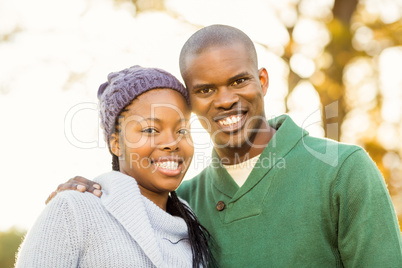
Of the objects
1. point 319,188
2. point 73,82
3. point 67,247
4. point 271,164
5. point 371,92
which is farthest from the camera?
point 371,92

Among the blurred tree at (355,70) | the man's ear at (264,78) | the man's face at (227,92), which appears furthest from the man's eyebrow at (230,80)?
the blurred tree at (355,70)

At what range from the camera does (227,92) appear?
276 cm

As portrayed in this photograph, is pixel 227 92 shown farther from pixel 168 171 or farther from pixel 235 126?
pixel 168 171

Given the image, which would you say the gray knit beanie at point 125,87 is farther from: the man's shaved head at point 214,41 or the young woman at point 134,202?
the man's shaved head at point 214,41

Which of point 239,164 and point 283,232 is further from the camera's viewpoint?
point 239,164

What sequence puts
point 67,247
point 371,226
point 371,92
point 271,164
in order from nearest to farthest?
point 67,247
point 371,226
point 271,164
point 371,92

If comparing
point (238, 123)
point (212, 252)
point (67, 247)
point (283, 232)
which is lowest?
point (212, 252)

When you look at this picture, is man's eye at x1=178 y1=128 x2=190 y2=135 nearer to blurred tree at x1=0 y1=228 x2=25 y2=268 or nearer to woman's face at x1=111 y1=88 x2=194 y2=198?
woman's face at x1=111 y1=88 x2=194 y2=198

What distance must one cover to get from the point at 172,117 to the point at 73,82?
490cm

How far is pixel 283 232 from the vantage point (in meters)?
2.43

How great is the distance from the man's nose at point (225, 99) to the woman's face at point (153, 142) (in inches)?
13.8

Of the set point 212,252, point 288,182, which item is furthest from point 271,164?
point 212,252

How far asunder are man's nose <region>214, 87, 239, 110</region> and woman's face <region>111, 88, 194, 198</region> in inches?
13.8

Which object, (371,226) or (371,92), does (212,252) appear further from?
(371,92)
